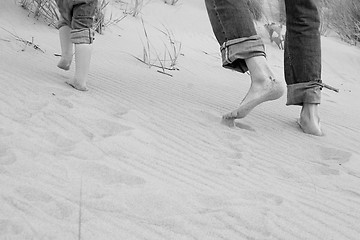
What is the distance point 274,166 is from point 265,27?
5031 mm

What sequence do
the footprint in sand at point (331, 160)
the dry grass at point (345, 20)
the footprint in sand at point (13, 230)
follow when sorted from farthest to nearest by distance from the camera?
the dry grass at point (345, 20)
the footprint in sand at point (331, 160)
the footprint in sand at point (13, 230)

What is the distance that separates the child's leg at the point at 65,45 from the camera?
3332 mm

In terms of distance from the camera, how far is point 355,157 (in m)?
2.78

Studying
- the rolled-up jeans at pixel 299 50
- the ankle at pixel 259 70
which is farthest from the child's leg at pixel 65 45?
the ankle at pixel 259 70

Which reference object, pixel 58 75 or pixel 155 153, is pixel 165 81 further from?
pixel 155 153

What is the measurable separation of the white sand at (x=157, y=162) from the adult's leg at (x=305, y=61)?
15 centimetres

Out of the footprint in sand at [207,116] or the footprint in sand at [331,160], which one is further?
the footprint in sand at [207,116]

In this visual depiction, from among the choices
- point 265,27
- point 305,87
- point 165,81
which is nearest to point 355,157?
point 305,87

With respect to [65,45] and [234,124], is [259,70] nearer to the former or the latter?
[234,124]

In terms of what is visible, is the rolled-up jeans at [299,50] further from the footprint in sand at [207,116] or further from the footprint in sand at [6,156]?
the footprint in sand at [6,156]

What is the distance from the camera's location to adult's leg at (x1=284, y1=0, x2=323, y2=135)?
10.1 feet

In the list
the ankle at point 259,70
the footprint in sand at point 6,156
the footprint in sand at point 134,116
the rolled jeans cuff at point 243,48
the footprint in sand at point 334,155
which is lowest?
the footprint in sand at point 334,155

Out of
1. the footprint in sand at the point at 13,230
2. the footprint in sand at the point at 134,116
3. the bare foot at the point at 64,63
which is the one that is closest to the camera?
the footprint in sand at the point at 13,230

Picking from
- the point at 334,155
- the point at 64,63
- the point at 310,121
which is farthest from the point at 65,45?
the point at 334,155
